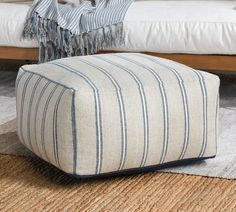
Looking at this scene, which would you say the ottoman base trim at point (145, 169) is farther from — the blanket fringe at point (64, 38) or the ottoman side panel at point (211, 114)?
the blanket fringe at point (64, 38)

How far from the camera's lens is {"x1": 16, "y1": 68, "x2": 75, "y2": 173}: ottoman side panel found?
1.60m

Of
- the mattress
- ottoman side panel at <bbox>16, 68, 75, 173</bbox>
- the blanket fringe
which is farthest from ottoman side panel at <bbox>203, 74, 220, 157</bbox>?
the blanket fringe

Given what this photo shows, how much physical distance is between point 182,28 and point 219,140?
599mm

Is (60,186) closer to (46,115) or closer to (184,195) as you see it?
(46,115)

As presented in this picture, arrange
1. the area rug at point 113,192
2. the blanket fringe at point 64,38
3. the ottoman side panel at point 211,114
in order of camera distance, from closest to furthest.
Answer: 1. the area rug at point 113,192
2. the ottoman side panel at point 211,114
3. the blanket fringe at point 64,38

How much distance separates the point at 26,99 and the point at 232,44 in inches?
38.9

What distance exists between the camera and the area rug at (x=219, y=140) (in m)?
1.79

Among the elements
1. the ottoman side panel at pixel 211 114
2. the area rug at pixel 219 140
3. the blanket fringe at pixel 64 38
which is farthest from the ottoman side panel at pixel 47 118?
the blanket fringe at pixel 64 38

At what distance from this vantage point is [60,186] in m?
1.68

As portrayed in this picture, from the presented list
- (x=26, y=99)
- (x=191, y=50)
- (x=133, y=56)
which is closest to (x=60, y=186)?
(x=26, y=99)

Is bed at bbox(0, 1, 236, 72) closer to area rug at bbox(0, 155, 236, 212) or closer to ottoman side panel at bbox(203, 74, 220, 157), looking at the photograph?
ottoman side panel at bbox(203, 74, 220, 157)

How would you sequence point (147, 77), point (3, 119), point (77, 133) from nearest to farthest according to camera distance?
point (77, 133)
point (147, 77)
point (3, 119)

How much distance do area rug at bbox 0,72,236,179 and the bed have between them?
0.78ft

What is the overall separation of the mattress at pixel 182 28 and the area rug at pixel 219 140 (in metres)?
0.29
